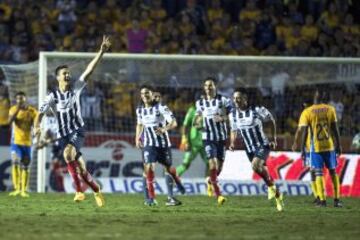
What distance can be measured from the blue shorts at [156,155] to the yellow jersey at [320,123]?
2650mm

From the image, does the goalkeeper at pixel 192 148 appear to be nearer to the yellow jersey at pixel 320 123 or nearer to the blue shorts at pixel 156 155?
the blue shorts at pixel 156 155

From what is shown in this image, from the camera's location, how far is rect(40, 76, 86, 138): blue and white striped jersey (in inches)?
683

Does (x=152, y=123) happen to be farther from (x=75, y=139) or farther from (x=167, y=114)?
(x=75, y=139)

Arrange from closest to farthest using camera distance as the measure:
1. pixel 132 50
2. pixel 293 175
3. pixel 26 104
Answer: pixel 26 104 → pixel 293 175 → pixel 132 50

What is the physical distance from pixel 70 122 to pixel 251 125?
3.24 metres

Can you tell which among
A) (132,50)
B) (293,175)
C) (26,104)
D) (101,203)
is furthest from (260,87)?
(101,203)

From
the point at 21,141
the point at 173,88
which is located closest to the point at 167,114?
the point at 21,141

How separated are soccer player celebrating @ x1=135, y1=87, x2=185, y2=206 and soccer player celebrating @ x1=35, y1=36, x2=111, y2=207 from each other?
133 cm

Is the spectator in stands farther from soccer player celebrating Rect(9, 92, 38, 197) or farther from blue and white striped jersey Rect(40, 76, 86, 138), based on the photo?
blue and white striped jersey Rect(40, 76, 86, 138)

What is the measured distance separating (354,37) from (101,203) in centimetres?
1331

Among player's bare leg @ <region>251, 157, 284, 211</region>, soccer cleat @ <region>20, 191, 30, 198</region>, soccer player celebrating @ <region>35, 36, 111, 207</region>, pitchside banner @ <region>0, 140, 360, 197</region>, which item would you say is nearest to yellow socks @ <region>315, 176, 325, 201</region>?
player's bare leg @ <region>251, 157, 284, 211</region>

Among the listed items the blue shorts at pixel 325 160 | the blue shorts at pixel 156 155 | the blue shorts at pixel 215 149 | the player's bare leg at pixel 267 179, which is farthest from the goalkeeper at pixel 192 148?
the player's bare leg at pixel 267 179

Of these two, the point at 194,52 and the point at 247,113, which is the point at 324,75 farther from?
the point at 247,113

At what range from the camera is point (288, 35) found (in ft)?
93.6
